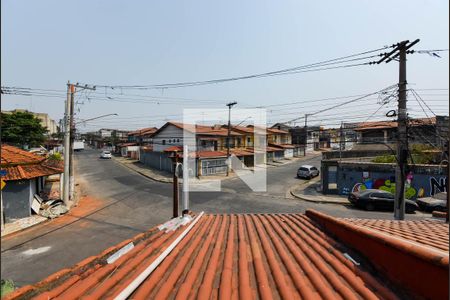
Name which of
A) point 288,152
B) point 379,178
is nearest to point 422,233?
point 379,178

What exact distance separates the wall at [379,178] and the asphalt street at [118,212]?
3732 millimetres

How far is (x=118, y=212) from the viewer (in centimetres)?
1789

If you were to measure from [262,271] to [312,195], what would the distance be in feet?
68.2

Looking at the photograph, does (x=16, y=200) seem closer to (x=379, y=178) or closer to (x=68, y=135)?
(x=68, y=135)

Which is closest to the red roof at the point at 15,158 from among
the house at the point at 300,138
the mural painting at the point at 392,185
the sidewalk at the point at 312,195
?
the sidewalk at the point at 312,195

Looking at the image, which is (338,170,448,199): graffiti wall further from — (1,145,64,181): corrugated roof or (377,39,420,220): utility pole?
(1,145,64,181): corrugated roof

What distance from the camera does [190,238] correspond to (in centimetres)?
650

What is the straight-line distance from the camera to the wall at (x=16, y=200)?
51.5 ft

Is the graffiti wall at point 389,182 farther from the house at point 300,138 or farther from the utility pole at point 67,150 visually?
the house at point 300,138

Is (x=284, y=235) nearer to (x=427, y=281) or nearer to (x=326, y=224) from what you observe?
(x=326, y=224)

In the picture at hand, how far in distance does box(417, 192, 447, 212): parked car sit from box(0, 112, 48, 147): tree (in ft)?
154

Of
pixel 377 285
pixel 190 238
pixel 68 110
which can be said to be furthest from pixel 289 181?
pixel 377 285

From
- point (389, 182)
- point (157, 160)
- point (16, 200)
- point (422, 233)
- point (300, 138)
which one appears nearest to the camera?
point (422, 233)

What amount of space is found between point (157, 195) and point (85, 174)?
1668 centimetres
